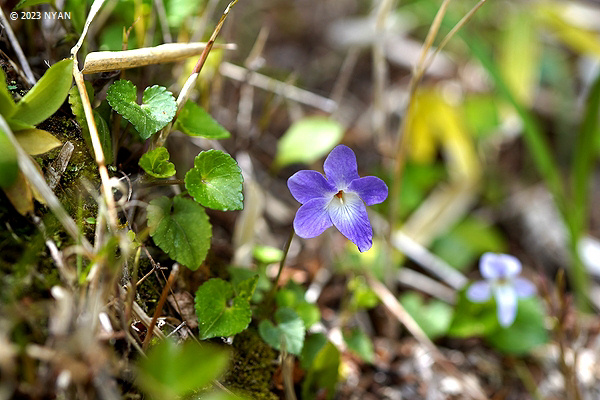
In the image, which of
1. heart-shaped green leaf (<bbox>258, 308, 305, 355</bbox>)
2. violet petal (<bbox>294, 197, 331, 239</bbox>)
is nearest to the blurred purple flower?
heart-shaped green leaf (<bbox>258, 308, 305, 355</bbox>)

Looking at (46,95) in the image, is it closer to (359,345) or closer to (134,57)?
(134,57)

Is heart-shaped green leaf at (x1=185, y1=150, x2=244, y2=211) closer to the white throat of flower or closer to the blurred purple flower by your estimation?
the white throat of flower

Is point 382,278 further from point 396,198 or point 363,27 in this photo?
point 363,27

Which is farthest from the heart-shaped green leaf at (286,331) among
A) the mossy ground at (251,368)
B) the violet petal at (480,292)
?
the violet petal at (480,292)

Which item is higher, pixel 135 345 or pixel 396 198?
pixel 135 345

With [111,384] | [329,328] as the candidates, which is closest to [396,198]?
[329,328]

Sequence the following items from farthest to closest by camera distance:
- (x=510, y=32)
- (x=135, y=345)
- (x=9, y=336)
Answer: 1. (x=510, y=32)
2. (x=135, y=345)
3. (x=9, y=336)

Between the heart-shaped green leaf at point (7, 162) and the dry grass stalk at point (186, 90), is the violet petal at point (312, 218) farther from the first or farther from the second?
the heart-shaped green leaf at point (7, 162)

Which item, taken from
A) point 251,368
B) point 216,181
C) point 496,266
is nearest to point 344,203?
point 216,181
